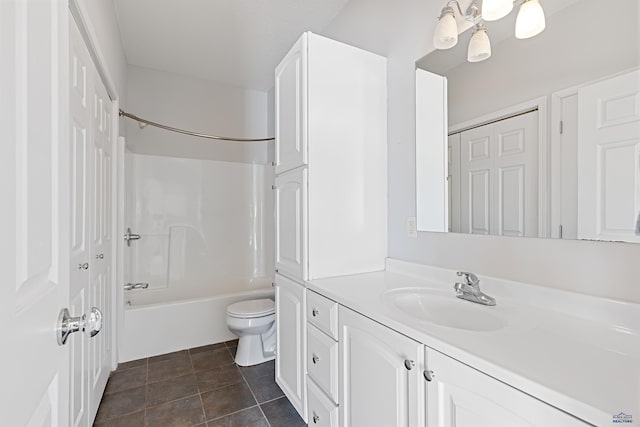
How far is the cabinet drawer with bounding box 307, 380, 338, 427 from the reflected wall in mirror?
0.94 meters

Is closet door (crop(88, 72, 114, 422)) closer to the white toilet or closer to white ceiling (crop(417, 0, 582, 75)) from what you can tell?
Answer: the white toilet

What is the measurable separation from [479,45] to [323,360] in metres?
1.52

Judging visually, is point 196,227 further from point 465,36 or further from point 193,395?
point 465,36

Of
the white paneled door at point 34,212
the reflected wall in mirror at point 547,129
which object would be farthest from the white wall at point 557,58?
the white paneled door at point 34,212

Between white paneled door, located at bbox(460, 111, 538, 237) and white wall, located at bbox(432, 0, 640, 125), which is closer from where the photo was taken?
white wall, located at bbox(432, 0, 640, 125)

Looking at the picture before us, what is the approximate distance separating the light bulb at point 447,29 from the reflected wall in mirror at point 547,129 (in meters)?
0.05

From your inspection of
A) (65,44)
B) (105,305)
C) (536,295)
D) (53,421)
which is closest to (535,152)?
(536,295)

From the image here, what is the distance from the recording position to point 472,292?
115 cm

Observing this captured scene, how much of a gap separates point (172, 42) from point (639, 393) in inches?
123

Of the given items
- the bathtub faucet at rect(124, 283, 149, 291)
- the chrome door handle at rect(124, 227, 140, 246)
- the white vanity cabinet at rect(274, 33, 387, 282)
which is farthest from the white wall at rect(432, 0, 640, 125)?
the bathtub faucet at rect(124, 283, 149, 291)

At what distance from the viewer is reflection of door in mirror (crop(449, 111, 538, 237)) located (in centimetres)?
110

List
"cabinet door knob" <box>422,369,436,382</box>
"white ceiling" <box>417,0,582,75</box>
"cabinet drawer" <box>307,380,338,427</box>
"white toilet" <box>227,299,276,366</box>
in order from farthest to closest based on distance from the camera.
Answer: "white toilet" <box>227,299,276,366</box> < "cabinet drawer" <box>307,380,338,427</box> < "white ceiling" <box>417,0,582,75</box> < "cabinet door knob" <box>422,369,436,382</box>

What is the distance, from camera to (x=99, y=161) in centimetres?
164

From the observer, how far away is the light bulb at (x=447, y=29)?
4.25 ft
